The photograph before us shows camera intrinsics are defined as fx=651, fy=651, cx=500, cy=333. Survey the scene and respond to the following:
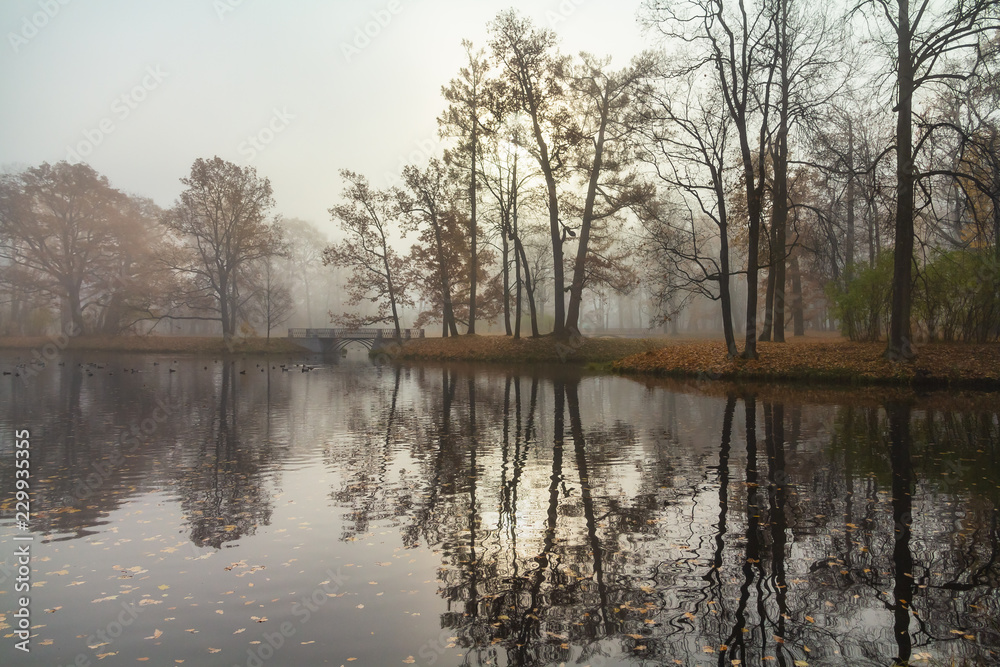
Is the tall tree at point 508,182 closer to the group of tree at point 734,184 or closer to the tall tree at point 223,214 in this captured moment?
the group of tree at point 734,184

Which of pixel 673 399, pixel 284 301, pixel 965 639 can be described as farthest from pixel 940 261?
pixel 284 301

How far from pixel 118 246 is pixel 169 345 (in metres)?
11.1

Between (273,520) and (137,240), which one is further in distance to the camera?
(137,240)

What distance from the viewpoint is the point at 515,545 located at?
615cm

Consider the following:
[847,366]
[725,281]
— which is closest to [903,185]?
[847,366]

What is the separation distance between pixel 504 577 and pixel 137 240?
63802 millimetres

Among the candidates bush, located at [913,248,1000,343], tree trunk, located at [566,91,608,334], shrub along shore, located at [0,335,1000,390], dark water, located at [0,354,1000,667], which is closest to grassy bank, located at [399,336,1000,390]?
shrub along shore, located at [0,335,1000,390]

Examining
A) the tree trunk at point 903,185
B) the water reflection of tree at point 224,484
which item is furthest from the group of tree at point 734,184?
the water reflection of tree at point 224,484

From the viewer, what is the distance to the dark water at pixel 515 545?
4.29 metres

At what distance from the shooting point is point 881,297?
23.8 m

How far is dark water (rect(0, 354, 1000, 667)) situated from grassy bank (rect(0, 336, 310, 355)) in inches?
1620

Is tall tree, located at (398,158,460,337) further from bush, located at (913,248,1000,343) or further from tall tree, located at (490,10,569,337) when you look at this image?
bush, located at (913,248,1000,343)

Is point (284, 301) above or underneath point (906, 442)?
above

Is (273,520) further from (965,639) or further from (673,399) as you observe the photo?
(673,399)
